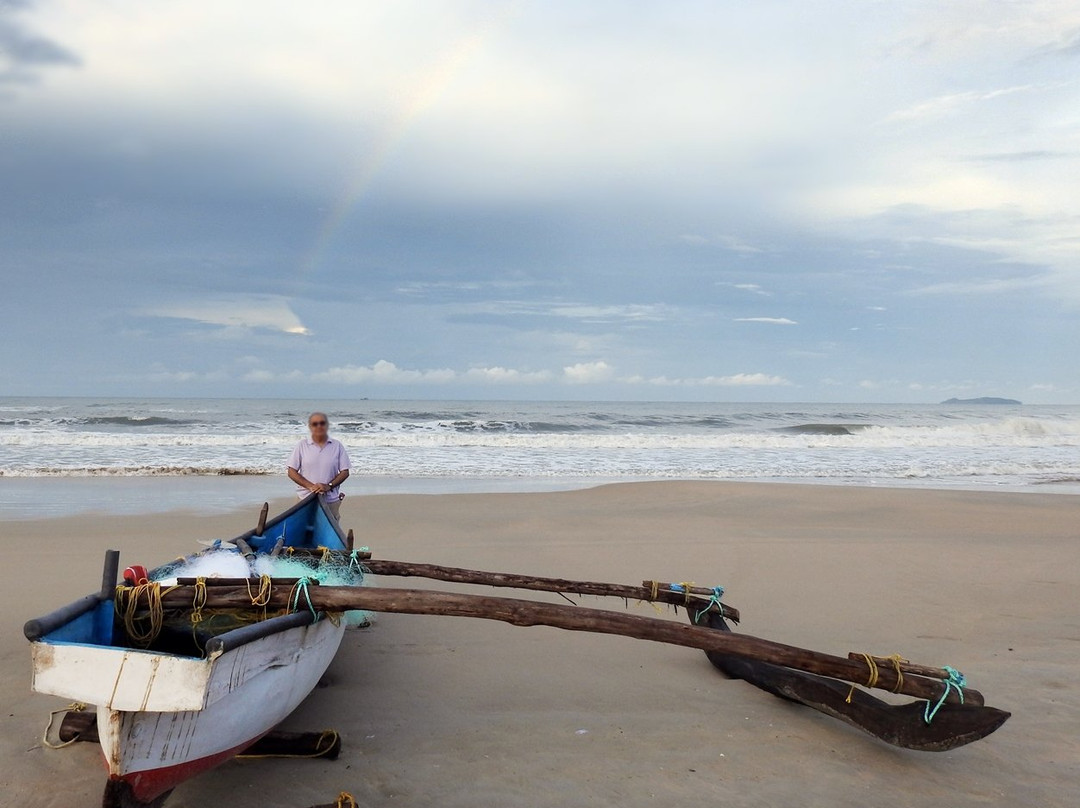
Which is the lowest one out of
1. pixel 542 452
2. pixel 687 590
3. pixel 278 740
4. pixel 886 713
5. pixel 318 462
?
pixel 278 740

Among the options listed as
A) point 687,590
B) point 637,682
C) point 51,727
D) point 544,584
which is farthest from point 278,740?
point 687,590

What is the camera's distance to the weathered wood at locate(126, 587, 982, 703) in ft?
11.3

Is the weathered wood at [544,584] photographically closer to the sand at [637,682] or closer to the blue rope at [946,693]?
the sand at [637,682]

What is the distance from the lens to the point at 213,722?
2746 mm

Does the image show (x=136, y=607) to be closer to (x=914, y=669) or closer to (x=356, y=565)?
(x=356, y=565)

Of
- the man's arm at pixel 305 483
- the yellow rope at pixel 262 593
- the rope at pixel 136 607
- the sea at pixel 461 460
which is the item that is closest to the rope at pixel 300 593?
the yellow rope at pixel 262 593

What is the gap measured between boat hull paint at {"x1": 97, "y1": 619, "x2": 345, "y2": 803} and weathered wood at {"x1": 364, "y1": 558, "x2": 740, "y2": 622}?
1584 mm

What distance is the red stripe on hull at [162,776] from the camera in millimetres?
2568

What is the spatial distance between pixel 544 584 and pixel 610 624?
55.7 inches

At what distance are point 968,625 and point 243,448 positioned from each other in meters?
20.4

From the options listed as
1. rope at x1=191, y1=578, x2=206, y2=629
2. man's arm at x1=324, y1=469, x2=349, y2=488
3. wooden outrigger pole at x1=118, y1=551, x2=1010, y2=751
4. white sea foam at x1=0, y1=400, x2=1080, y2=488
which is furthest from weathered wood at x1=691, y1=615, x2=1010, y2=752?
white sea foam at x1=0, y1=400, x2=1080, y2=488

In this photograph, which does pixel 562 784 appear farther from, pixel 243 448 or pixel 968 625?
pixel 243 448

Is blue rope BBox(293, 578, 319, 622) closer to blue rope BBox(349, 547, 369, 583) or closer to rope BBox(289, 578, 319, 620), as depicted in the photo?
rope BBox(289, 578, 319, 620)

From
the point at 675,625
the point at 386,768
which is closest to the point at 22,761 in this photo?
the point at 386,768
